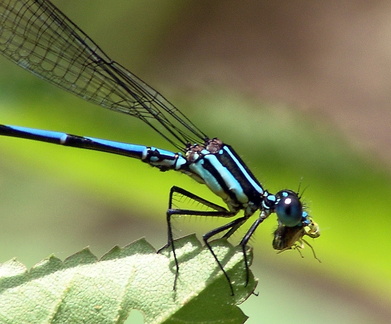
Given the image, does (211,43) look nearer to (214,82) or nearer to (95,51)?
(214,82)

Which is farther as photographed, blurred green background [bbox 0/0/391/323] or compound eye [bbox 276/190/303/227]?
blurred green background [bbox 0/0/391/323]

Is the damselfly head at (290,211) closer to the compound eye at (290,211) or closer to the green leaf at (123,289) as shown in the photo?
the compound eye at (290,211)

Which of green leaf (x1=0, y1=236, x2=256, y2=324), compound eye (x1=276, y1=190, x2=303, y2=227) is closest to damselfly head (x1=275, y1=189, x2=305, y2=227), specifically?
compound eye (x1=276, y1=190, x2=303, y2=227)

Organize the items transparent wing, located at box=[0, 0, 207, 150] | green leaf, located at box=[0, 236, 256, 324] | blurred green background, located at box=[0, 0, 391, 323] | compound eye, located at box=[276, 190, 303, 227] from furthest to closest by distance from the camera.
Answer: blurred green background, located at box=[0, 0, 391, 323]
transparent wing, located at box=[0, 0, 207, 150]
compound eye, located at box=[276, 190, 303, 227]
green leaf, located at box=[0, 236, 256, 324]

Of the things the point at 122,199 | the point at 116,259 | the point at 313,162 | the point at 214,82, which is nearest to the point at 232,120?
the point at 313,162

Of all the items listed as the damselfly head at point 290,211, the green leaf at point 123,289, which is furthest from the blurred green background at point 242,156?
the green leaf at point 123,289

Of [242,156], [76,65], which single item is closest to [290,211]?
[242,156]

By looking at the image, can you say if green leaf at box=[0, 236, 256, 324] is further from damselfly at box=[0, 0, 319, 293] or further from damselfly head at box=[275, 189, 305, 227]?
damselfly head at box=[275, 189, 305, 227]
